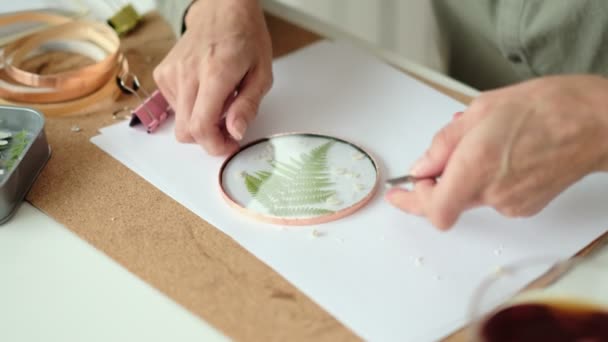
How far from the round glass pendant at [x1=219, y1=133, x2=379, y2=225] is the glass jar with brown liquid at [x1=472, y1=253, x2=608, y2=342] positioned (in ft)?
0.71

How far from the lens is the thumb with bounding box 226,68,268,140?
2.71 feet

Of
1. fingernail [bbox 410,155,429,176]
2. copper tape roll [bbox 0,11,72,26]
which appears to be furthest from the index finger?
copper tape roll [bbox 0,11,72,26]

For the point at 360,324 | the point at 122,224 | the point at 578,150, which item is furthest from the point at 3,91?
the point at 578,150

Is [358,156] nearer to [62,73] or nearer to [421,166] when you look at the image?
[421,166]

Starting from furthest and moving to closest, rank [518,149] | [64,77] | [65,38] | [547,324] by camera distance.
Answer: [65,38] < [64,77] < [518,149] < [547,324]

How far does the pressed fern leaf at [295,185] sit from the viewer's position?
2.47ft

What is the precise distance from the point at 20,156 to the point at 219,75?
0.22 metres

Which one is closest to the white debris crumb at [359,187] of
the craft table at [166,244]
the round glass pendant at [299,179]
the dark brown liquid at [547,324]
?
the round glass pendant at [299,179]

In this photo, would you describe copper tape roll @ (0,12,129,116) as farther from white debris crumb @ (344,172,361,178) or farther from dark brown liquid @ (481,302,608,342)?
dark brown liquid @ (481,302,608,342)

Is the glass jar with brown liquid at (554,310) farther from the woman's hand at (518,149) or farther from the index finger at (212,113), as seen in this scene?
the index finger at (212,113)

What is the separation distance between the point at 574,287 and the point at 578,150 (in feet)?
0.49

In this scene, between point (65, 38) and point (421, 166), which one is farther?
point (65, 38)

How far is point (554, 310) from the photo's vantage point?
20.4 inches

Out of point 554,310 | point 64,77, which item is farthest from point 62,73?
point 554,310
